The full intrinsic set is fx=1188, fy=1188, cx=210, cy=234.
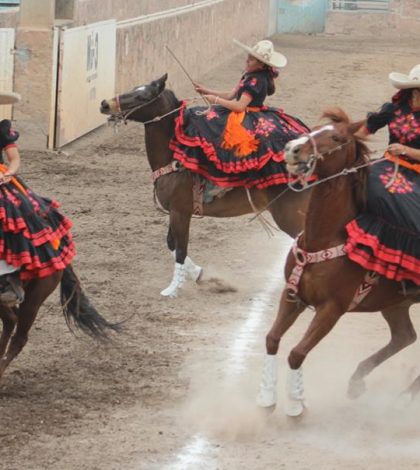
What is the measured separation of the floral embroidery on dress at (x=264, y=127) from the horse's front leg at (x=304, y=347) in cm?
344

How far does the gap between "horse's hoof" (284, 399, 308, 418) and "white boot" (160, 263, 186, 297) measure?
3255 millimetres

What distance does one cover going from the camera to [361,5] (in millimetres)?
40312

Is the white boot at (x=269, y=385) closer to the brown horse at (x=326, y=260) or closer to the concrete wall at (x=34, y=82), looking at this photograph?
the brown horse at (x=326, y=260)

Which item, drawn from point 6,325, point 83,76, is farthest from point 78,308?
point 83,76

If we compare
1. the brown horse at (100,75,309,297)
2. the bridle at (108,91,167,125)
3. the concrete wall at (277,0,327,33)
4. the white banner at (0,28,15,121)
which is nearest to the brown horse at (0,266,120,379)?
the brown horse at (100,75,309,297)

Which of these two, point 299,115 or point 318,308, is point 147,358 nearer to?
point 318,308

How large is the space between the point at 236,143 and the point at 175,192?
72cm

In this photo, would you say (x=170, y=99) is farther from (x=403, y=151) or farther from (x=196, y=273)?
(x=403, y=151)

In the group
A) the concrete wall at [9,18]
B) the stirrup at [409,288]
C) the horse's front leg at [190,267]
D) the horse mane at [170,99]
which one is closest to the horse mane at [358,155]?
the stirrup at [409,288]

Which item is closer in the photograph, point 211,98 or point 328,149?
point 328,149

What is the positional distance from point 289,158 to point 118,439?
202cm

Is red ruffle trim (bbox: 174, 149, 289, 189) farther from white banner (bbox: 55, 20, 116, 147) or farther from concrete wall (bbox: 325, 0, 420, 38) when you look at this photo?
concrete wall (bbox: 325, 0, 420, 38)

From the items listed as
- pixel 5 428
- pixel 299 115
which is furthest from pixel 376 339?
pixel 299 115

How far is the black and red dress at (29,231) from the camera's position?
772 centimetres
